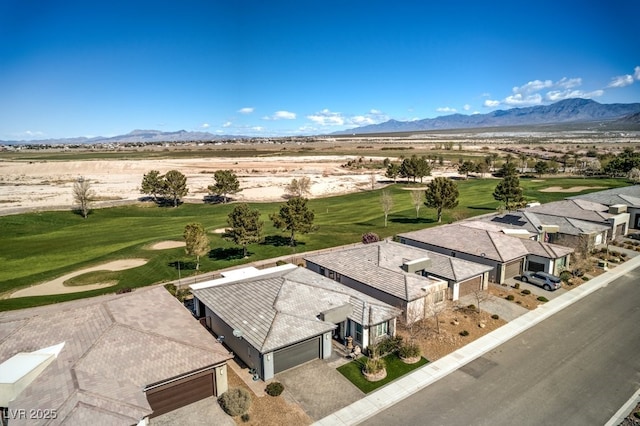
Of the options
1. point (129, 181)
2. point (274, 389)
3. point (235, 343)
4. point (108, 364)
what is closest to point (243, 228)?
point (235, 343)

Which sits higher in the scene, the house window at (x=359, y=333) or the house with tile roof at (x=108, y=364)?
the house with tile roof at (x=108, y=364)

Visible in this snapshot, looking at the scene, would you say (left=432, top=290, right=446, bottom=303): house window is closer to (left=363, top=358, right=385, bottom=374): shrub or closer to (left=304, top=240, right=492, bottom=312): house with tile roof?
(left=304, top=240, right=492, bottom=312): house with tile roof

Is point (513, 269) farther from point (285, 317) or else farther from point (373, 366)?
point (285, 317)

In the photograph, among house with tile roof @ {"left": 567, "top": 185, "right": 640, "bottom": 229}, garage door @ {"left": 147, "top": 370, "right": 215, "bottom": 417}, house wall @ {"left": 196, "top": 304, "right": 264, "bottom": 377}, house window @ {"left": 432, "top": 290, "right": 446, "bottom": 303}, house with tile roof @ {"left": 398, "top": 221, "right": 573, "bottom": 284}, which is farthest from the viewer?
house with tile roof @ {"left": 567, "top": 185, "right": 640, "bottom": 229}

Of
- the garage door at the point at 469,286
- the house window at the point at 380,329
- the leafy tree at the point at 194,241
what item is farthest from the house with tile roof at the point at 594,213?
the leafy tree at the point at 194,241

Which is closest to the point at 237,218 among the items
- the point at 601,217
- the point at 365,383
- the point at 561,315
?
the point at 365,383

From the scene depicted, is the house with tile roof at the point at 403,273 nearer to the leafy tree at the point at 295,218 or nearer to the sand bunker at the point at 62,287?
the leafy tree at the point at 295,218

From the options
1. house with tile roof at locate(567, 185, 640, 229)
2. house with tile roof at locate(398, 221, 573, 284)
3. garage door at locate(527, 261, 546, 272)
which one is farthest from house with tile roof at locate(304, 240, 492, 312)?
house with tile roof at locate(567, 185, 640, 229)
